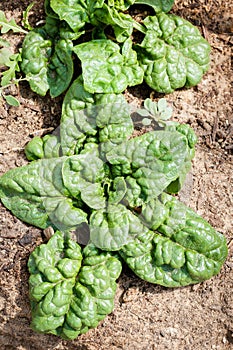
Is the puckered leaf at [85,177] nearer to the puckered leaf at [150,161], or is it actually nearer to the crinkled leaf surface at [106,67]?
the puckered leaf at [150,161]

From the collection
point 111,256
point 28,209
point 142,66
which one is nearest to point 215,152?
point 142,66

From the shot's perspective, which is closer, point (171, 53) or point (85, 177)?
point (85, 177)

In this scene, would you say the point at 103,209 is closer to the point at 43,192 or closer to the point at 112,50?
the point at 43,192

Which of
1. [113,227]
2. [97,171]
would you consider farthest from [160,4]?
[113,227]

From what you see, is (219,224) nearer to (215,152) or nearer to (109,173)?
(215,152)

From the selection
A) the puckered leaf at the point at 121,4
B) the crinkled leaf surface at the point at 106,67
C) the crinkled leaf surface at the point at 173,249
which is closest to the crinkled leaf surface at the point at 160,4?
the puckered leaf at the point at 121,4

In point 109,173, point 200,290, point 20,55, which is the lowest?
point 200,290

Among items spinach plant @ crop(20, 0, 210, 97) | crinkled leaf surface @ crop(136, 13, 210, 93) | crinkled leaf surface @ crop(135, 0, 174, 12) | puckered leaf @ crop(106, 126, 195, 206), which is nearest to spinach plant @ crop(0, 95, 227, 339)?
puckered leaf @ crop(106, 126, 195, 206)
